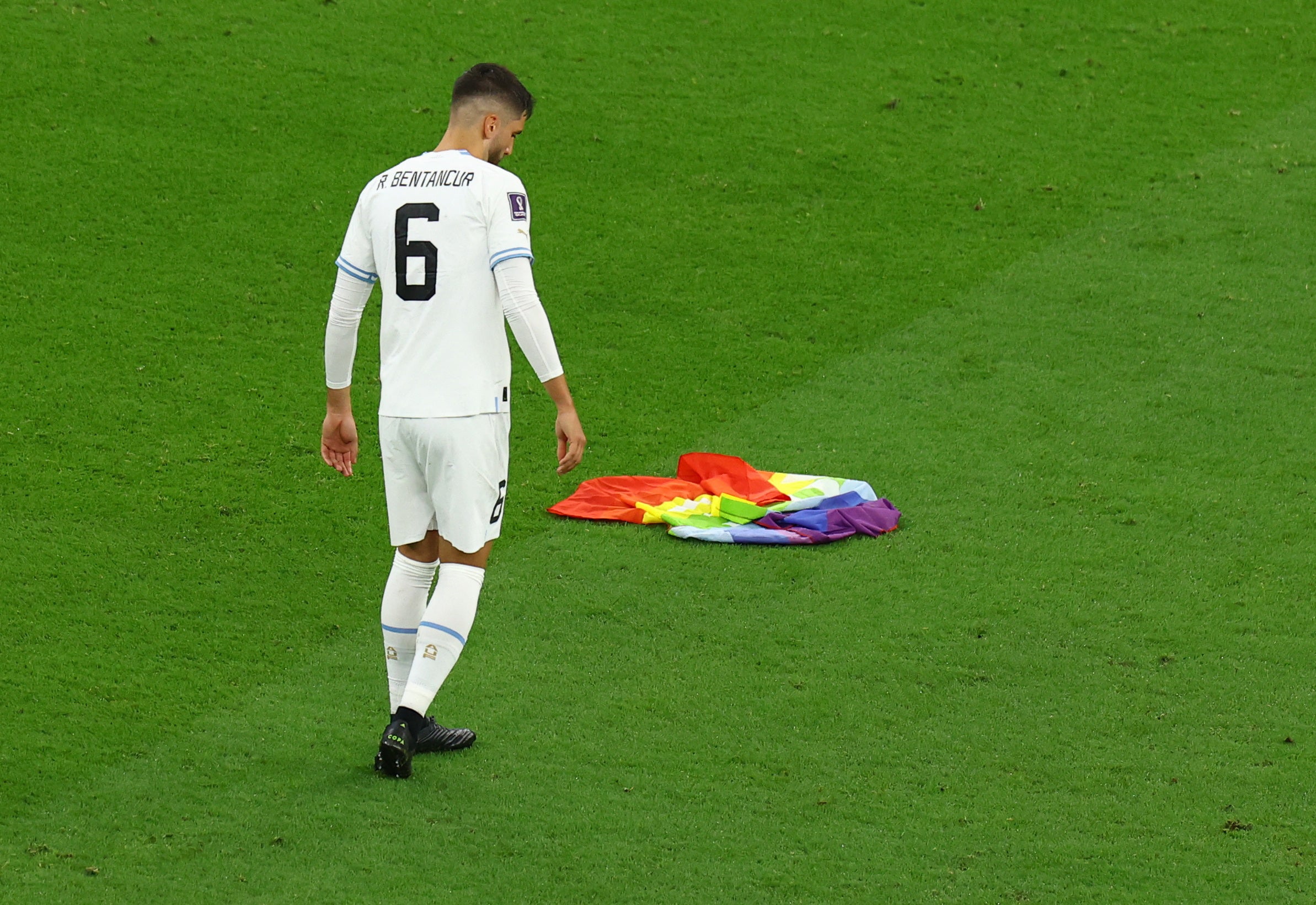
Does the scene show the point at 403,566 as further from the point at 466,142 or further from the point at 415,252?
the point at 466,142

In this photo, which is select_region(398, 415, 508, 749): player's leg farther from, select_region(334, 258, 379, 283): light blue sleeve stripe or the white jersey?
select_region(334, 258, 379, 283): light blue sleeve stripe

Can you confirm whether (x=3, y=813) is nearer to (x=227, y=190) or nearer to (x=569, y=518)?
(x=569, y=518)

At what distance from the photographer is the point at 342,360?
3611mm

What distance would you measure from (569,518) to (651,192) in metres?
3.18

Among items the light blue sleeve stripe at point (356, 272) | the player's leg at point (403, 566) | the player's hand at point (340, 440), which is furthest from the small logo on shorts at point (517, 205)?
the player's hand at point (340, 440)

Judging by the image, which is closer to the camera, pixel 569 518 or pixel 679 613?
pixel 679 613

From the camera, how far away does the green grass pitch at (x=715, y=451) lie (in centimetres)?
342

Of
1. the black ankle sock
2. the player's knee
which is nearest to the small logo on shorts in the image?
the player's knee

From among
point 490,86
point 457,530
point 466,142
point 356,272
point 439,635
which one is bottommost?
point 439,635

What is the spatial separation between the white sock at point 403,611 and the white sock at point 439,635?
0.35 ft

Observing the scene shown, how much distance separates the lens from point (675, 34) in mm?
9312

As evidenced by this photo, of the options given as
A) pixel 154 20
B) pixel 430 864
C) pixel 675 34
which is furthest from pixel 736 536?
pixel 154 20

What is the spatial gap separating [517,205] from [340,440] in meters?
0.79

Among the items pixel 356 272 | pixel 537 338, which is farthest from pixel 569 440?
pixel 356 272
